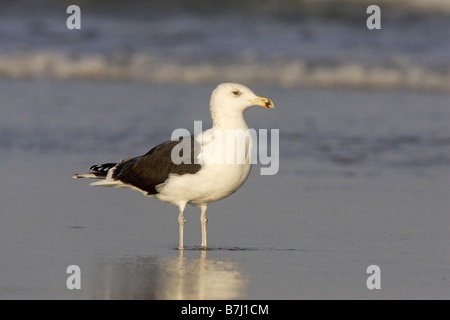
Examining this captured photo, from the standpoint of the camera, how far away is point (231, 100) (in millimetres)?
6051

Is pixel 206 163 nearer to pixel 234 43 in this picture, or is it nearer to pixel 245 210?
pixel 245 210

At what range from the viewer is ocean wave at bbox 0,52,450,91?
46.7ft

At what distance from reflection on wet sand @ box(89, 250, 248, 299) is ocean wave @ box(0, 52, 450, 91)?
28.6 ft

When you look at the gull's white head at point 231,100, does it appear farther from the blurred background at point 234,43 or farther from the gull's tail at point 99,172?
the blurred background at point 234,43

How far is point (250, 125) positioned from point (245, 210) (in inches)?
142

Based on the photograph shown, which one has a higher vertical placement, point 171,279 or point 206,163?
point 206,163

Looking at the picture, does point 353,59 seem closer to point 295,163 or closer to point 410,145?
point 410,145

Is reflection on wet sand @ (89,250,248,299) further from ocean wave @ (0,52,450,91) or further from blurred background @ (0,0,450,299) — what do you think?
ocean wave @ (0,52,450,91)

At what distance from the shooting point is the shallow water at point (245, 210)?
5.13 m

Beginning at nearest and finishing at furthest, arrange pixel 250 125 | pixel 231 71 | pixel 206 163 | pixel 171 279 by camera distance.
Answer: pixel 171 279
pixel 206 163
pixel 250 125
pixel 231 71

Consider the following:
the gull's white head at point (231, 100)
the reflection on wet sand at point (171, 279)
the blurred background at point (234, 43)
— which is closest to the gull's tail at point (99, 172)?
the gull's white head at point (231, 100)

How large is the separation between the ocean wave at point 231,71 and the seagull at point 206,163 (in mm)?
7955

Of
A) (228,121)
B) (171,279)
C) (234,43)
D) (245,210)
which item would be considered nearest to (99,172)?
(245,210)
